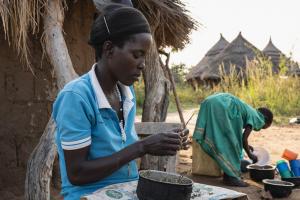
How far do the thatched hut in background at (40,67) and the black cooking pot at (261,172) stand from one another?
141cm

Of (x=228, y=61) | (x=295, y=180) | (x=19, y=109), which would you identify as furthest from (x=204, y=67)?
(x=19, y=109)

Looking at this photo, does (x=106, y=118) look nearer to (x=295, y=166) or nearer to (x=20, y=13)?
(x=20, y=13)

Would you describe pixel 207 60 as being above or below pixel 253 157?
above

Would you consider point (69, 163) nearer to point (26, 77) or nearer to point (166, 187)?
point (166, 187)

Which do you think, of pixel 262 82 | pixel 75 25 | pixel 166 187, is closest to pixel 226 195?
pixel 166 187

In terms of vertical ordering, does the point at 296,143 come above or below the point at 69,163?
below

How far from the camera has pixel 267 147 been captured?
7.32 metres

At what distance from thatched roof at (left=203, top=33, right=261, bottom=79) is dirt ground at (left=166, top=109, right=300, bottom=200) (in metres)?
9.09

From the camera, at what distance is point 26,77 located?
3.96 metres

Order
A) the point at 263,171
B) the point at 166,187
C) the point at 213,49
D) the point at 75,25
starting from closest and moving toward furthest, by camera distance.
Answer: the point at 166,187 → the point at 75,25 → the point at 263,171 → the point at 213,49

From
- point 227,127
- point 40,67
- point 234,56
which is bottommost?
point 227,127

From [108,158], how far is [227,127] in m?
3.56

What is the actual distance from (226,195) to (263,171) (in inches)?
136

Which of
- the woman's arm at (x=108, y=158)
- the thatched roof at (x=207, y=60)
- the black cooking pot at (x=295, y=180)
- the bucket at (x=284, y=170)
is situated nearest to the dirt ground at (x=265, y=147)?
the black cooking pot at (x=295, y=180)
